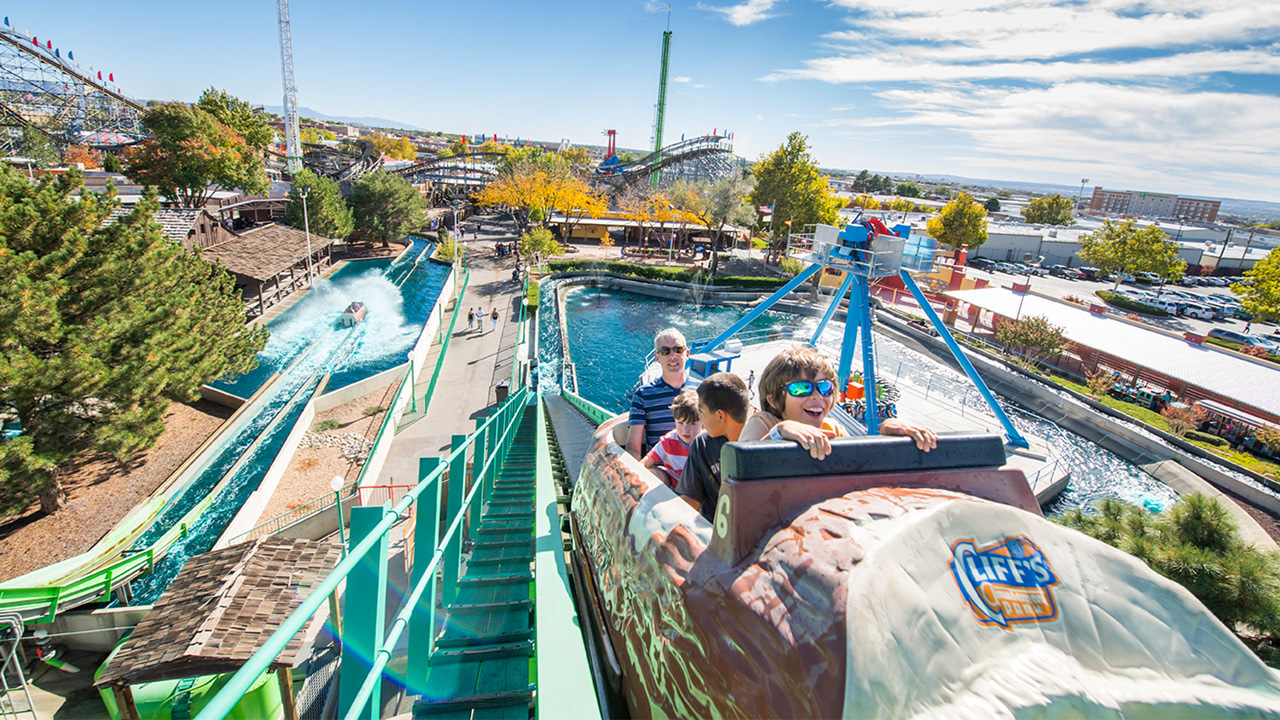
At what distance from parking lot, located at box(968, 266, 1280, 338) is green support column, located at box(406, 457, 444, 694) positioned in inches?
1411

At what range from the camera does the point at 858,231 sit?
1461cm

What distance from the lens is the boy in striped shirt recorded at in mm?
2990

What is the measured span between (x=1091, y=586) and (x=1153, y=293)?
155ft

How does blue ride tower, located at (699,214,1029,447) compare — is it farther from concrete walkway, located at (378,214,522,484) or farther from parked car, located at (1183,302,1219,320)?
parked car, located at (1183,302,1219,320)

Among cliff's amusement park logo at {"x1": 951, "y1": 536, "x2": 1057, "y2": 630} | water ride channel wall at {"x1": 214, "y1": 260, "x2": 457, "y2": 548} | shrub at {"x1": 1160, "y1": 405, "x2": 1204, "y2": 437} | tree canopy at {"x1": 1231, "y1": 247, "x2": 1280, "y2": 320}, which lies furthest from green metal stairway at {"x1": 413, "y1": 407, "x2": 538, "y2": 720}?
tree canopy at {"x1": 1231, "y1": 247, "x2": 1280, "y2": 320}

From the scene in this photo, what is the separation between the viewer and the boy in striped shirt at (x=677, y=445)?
299 cm

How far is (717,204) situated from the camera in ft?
121

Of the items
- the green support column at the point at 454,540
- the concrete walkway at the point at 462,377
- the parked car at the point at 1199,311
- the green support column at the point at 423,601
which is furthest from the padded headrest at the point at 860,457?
the parked car at the point at 1199,311

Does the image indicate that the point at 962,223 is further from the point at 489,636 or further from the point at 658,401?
the point at 489,636

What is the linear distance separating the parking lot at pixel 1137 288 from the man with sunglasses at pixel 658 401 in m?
34.2

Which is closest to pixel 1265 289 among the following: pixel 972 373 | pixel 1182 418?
pixel 1182 418

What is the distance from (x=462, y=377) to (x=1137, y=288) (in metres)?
48.1

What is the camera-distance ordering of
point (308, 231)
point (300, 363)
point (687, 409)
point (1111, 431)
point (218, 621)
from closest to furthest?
point (687, 409)
point (218, 621)
point (1111, 431)
point (300, 363)
point (308, 231)

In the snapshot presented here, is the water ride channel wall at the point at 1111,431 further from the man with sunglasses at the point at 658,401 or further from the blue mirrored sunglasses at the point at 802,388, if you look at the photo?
the blue mirrored sunglasses at the point at 802,388
